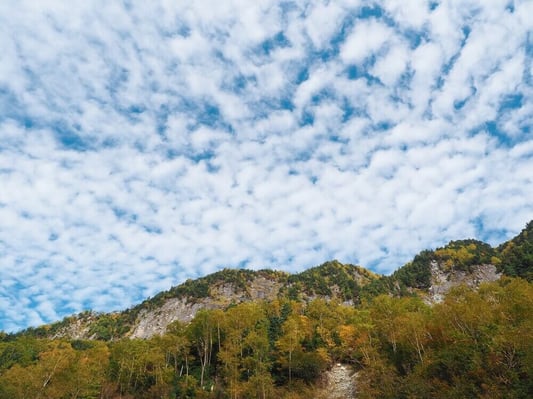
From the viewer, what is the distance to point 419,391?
138 feet

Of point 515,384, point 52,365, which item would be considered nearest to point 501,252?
point 515,384

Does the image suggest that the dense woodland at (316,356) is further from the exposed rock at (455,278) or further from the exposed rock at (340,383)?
the exposed rock at (455,278)

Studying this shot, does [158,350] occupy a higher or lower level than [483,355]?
higher

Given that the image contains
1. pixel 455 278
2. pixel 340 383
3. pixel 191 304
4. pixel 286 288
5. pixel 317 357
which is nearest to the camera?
pixel 340 383

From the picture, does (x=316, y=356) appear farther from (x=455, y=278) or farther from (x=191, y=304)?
(x=455, y=278)

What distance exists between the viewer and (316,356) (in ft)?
206

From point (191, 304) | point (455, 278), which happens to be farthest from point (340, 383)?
point (455, 278)

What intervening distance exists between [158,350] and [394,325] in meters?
39.9

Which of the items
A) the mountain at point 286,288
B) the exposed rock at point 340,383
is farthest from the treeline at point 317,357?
the mountain at point 286,288

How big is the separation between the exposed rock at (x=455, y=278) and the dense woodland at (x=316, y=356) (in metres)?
75.5

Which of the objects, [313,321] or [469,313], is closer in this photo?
[469,313]

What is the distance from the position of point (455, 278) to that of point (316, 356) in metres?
112

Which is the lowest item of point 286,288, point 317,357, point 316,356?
point 317,357

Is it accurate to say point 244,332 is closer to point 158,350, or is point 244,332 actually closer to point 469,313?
point 158,350
